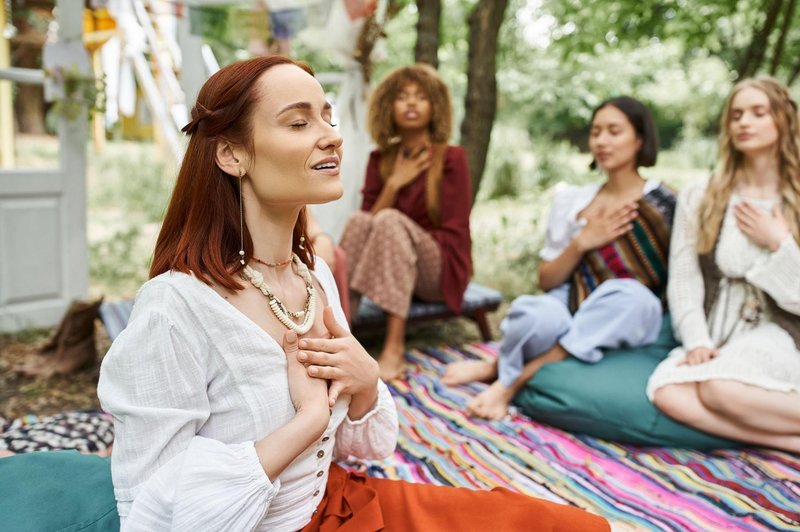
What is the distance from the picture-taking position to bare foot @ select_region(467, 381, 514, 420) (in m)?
2.94

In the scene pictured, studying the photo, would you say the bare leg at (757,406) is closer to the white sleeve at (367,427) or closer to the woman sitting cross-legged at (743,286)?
the woman sitting cross-legged at (743,286)

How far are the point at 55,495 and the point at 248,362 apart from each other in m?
0.50

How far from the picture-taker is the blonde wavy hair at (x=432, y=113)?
361cm

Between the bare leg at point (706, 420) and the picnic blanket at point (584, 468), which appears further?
the bare leg at point (706, 420)

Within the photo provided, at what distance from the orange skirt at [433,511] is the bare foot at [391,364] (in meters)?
1.91

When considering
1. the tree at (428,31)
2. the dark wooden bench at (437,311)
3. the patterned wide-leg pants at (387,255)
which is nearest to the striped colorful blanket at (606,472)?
the patterned wide-leg pants at (387,255)

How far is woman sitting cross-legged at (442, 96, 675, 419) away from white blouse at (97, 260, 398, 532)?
1.88m

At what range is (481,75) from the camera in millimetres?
4641

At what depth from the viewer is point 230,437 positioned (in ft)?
3.80

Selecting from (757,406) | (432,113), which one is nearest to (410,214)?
(432,113)

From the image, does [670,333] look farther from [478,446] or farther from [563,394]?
[478,446]

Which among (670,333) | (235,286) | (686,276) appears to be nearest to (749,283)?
(686,276)

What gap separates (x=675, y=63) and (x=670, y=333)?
→ 1315cm

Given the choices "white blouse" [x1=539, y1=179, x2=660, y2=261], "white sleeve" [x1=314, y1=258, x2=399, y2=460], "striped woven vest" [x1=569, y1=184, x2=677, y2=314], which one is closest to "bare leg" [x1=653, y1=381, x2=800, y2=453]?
"striped woven vest" [x1=569, y1=184, x2=677, y2=314]
